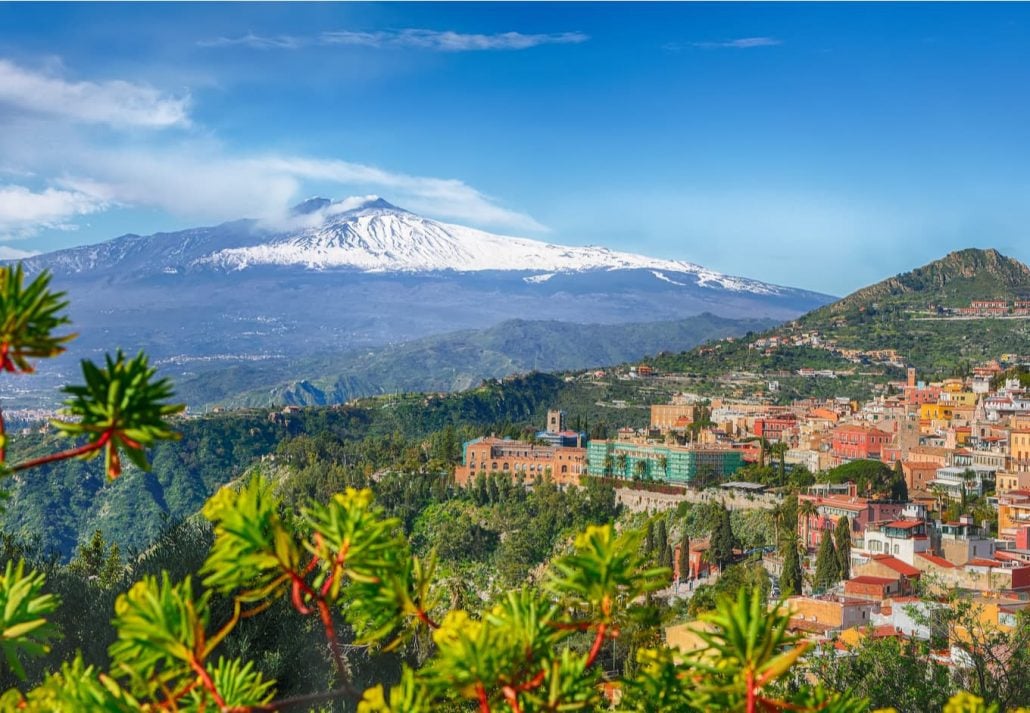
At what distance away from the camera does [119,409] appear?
204 centimetres

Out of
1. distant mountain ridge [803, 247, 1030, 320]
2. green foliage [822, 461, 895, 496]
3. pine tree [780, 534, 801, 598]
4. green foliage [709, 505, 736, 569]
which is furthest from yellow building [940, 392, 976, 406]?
distant mountain ridge [803, 247, 1030, 320]

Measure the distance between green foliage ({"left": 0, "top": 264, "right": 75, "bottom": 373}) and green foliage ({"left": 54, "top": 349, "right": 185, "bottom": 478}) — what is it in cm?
9

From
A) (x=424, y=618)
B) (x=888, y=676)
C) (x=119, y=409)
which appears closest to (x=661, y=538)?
(x=888, y=676)

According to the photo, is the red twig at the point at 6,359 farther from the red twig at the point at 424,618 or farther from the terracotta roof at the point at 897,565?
the terracotta roof at the point at 897,565

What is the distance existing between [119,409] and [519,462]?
3463 cm

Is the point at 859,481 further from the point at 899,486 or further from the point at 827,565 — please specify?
the point at 827,565

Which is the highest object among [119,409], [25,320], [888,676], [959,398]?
[25,320]

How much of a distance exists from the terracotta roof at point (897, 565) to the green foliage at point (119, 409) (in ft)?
63.1

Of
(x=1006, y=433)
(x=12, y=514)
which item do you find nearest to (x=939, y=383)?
(x=1006, y=433)

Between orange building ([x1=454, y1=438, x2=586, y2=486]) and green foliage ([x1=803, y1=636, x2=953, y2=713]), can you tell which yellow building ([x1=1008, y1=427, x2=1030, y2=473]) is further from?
green foliage ([x1=803, y1=636, x2=953, y2=713])

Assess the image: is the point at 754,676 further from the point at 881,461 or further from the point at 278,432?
the point at 278,432

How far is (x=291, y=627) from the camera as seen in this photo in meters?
7.15

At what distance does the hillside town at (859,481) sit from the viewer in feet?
59.2

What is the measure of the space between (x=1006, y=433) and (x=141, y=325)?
7184 inches
